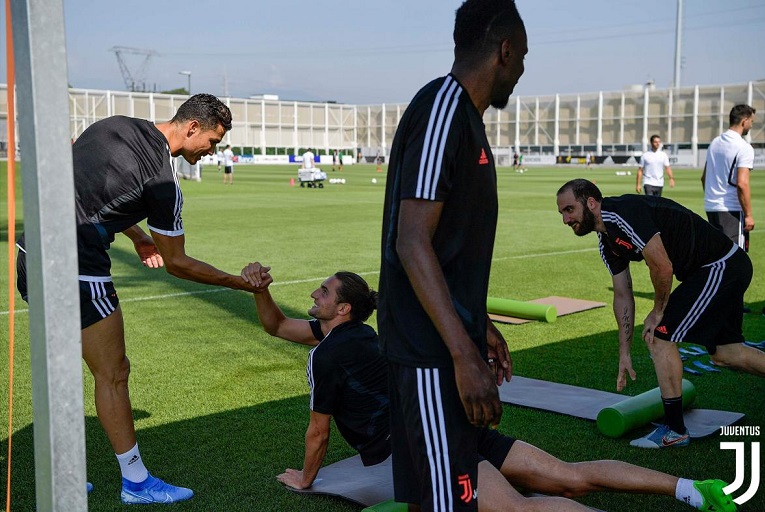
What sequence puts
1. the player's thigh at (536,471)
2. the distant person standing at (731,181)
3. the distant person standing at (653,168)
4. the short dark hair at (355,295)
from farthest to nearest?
the distant person standing at (653,168) → the distant person standing at (731,181) → the short dark hair at (355,295) → the player's thigh at (536,471)

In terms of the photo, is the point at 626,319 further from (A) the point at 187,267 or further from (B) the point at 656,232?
(A) the point at 187,267

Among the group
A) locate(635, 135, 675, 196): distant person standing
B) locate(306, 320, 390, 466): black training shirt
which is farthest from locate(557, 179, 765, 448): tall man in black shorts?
locate(635, 135, 675, 196): distant person standing

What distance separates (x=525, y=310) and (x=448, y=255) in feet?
18.7

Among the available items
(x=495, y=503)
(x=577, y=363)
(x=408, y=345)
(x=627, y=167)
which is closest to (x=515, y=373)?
(x=577, y=363)

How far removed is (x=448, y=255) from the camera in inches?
92.1

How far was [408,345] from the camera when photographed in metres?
2.37

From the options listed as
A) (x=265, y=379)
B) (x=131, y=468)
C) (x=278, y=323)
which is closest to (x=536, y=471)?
(x=278, y=323)

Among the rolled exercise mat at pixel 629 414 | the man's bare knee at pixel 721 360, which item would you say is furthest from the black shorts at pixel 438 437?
the man's bare knee at pixel 721 360

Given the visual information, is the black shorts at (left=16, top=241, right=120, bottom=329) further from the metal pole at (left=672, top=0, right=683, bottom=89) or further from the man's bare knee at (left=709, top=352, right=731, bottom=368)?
the metal pole at (left=672, top=0, right=683, bottom=89)

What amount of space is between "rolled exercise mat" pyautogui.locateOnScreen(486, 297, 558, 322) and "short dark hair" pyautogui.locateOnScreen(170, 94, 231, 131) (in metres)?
4.54

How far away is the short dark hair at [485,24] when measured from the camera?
7.73ft

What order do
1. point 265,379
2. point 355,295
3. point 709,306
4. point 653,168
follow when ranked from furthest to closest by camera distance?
point 653,168 < point 265,379 < point 709,306 < point 355,295

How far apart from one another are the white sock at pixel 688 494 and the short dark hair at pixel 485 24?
6.99 feet

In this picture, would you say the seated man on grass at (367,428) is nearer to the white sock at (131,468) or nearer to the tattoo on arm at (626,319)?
the white sock at (131,468)
